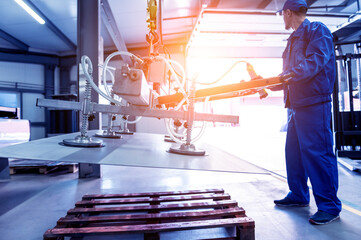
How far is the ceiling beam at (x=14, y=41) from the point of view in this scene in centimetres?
670

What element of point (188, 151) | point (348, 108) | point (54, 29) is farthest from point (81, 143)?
point (54, 29)

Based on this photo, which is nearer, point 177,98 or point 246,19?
point 177,98

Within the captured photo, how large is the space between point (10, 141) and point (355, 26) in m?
5.41

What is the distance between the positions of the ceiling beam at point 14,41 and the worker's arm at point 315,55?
855cm

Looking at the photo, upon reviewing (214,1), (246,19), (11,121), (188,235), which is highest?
(214,1)

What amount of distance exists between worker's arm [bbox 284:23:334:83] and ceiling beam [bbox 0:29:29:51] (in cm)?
855

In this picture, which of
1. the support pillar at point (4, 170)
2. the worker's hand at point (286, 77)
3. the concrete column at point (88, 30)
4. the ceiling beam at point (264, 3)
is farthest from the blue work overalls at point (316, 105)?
the ceiling beam at point (264, 3)

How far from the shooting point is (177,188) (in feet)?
7.01

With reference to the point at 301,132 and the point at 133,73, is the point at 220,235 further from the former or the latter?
the point at 133,73

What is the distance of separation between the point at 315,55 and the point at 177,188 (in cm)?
163

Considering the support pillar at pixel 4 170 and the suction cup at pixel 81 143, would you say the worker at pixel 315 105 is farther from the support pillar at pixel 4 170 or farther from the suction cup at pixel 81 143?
the support pillar at pixel 4 170

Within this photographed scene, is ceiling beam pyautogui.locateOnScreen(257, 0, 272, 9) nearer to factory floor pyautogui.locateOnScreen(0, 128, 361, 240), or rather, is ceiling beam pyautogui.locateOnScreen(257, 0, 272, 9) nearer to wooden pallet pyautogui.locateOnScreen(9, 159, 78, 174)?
factory floor pyautogui.locateOnScreen(0, 128, 361, 240)

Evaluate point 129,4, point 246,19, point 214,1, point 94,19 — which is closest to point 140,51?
point 129,4

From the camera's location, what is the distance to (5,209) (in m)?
1.70
